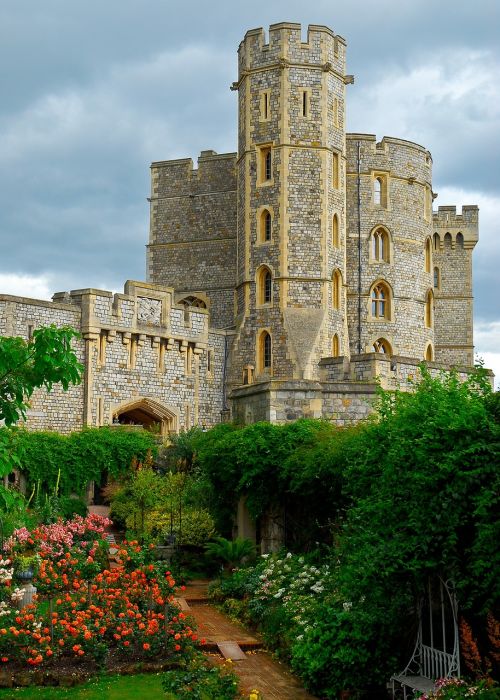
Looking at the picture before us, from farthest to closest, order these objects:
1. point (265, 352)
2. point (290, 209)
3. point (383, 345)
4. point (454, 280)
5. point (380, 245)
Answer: point (454, 280), point (380, 245), point (383, 345), point (265, 352), point (290, 209)

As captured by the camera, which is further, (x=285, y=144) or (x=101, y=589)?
(x=285, y=144)

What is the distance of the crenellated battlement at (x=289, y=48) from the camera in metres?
35.4

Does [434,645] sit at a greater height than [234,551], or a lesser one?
lesser

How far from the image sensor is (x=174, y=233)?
4122cm

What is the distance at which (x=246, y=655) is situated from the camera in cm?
1414

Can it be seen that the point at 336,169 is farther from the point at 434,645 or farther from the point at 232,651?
the point at 434,645

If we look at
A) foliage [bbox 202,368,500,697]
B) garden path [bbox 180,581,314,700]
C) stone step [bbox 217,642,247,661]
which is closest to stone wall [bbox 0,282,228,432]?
garden path [bbox 180,581,314,700]

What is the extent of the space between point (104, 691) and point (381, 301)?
29227mm

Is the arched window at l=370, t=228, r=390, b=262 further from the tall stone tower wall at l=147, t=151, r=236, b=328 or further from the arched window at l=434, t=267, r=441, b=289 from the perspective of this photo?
the arched window at l=434, t=267, r=441, b=289

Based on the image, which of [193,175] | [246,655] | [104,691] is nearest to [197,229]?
[193,175]

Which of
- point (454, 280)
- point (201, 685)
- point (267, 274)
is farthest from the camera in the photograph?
point (454, 280)

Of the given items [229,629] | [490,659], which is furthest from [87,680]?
[490,659]

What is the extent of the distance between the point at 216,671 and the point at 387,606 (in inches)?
85.3

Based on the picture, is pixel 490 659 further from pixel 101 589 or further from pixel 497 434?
pixel 101 589
